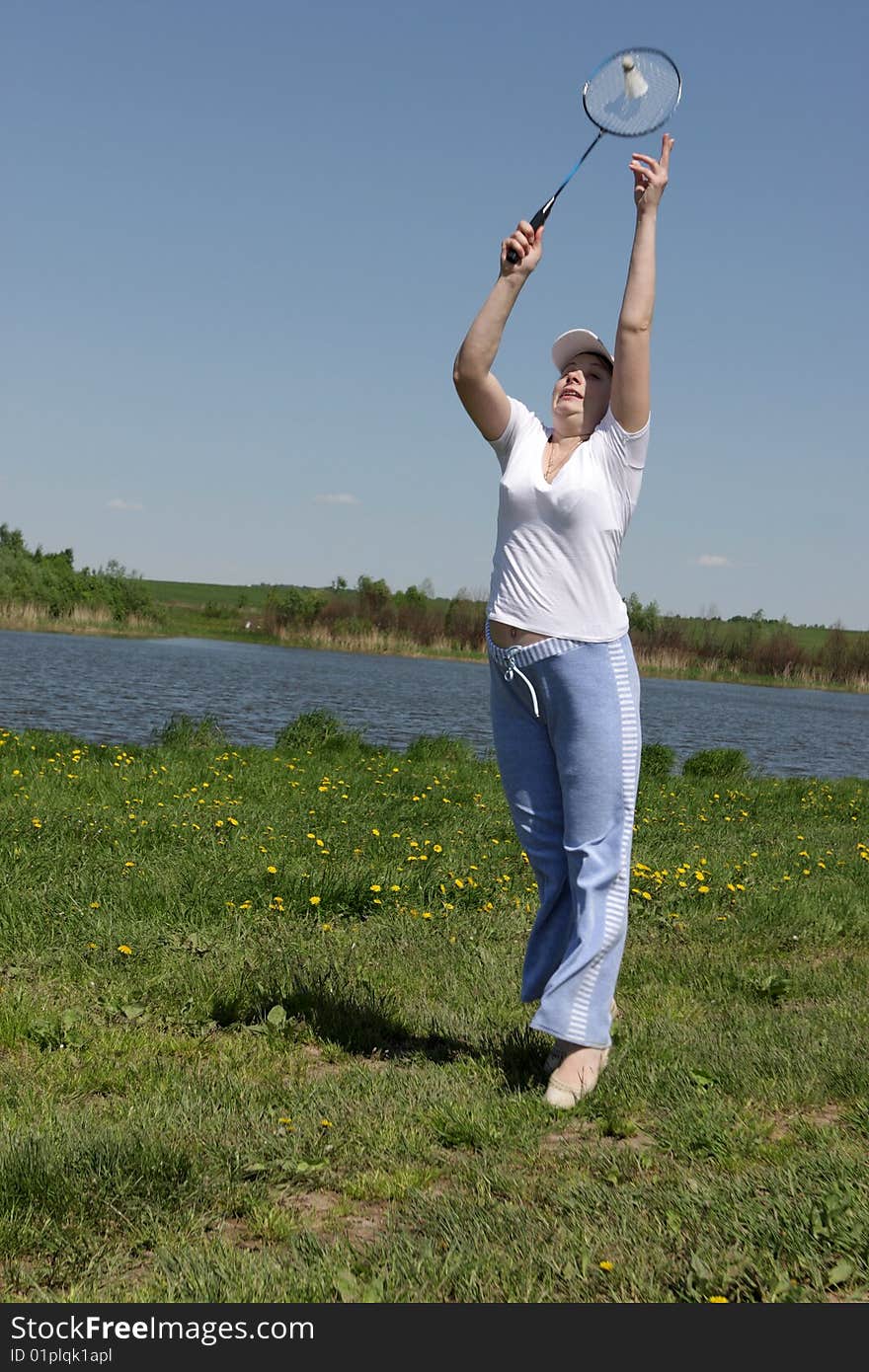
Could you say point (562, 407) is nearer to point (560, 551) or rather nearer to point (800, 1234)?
point (560, 551)

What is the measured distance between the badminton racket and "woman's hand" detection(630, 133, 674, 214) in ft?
1.19

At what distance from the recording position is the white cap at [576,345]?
4172 mm

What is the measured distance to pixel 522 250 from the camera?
13.1 feet

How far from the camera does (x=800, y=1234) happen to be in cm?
292

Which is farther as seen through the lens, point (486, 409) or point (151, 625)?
point (151, 625)

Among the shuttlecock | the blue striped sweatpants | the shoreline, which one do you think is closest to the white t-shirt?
the blue striped sweatpants

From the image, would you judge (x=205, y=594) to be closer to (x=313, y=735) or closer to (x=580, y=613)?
(x=313, y=735)

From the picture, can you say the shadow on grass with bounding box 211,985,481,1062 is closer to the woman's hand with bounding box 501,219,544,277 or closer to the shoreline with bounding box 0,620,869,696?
the woman's hand with bounding box 501,219,544,277

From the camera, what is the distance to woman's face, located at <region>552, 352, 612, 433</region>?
4199 millimetres

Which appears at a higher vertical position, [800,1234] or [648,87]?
[648,87]

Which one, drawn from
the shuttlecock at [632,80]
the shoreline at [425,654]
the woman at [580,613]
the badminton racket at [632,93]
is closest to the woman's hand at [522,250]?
the woman at [580,613]

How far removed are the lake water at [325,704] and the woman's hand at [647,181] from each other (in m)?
16.0

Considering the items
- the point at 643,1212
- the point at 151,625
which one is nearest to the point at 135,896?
the point at 643,1212
